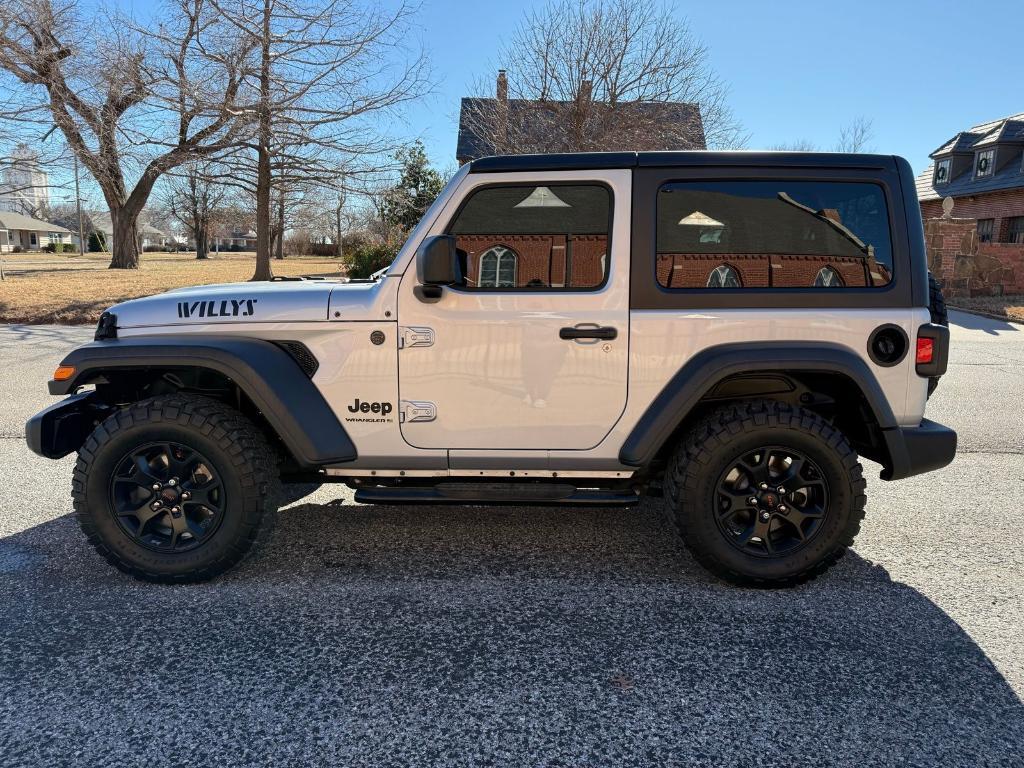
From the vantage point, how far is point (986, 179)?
2870cm

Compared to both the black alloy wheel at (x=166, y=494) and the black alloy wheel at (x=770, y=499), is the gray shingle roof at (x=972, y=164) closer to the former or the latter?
the black alloy wheel at (x=770, y=499)

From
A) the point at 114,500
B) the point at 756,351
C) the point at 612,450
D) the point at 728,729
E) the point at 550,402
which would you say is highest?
the point at 756,351

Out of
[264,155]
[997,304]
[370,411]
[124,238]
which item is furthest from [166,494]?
[124,238]

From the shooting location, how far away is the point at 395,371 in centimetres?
322

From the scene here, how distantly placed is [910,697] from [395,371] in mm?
2426

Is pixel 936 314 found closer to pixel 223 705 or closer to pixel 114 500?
pixel 223 705

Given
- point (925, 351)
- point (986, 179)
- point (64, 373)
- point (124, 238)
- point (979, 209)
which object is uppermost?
point (986, 179)

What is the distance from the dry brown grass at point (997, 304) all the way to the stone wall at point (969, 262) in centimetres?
43

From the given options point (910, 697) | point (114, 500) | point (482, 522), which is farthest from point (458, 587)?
point (910, 697)

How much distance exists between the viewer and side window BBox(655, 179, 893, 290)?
3.18m

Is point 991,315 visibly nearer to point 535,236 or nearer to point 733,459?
point 733,459

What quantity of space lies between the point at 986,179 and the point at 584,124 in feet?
71.7

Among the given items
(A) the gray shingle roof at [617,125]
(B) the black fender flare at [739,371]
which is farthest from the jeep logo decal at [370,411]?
(A) the gray shingle roof at [617,125]

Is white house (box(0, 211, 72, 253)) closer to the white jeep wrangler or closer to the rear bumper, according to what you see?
the white jeep wrangler
